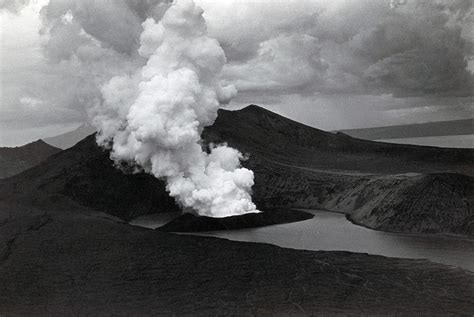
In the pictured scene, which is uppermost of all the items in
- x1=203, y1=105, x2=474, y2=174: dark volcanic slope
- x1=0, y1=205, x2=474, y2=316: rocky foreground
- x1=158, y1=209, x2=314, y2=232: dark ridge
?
x1=203, y1=105, x2=474, y2=174: dark volcanic slope

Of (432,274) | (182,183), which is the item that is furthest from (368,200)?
(432,274)

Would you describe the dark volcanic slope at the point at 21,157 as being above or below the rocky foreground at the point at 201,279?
above

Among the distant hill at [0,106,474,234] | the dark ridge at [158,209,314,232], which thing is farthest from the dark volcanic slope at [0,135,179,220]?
the dark ridge at [158,209,314,232]

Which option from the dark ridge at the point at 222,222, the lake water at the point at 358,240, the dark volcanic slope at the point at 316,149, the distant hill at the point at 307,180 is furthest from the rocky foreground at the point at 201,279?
the dark volcanic slope at the point at 316,149

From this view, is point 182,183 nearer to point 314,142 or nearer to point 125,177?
point 125,177

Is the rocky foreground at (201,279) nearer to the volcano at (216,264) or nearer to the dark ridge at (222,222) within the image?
the volcano at (216,264)

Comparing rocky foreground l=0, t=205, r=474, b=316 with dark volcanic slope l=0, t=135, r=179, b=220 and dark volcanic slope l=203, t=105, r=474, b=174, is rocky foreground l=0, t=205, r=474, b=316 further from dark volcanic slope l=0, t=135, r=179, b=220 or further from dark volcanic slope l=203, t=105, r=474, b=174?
dark volcanic slope l=203, t=105, r=474, b=174
